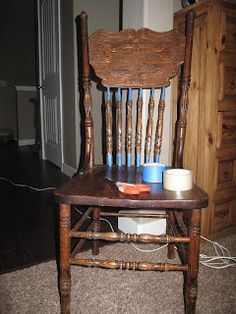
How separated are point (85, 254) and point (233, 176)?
747 mm

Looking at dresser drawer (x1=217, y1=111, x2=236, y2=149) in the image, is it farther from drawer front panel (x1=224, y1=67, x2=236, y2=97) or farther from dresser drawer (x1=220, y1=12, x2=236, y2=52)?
dresser drawer (x1=220, y1=12, x2=236, y2=52)

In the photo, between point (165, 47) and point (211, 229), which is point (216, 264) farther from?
point (165, 47)

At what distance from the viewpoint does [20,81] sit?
495 centimetres

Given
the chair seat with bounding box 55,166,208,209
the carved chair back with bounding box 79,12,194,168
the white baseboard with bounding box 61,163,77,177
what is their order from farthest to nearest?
the white baseboard with bounding box 61,163,77,177 < the carved chair back with bounding box 79,12,194,168 < the chair seat with bounding box 55,166,208,209

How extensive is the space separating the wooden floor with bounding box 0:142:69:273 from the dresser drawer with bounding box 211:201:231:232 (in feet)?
2.35

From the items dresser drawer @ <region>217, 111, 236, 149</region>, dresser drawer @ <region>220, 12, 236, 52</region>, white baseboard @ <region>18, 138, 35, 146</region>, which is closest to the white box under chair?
dresser drawer @ <region>217, 111, 236, 149</region>

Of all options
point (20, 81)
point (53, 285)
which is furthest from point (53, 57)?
point (20, 81)

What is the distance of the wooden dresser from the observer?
1.11 m

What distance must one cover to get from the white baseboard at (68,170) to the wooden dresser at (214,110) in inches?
49.1

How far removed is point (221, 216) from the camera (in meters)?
1.27

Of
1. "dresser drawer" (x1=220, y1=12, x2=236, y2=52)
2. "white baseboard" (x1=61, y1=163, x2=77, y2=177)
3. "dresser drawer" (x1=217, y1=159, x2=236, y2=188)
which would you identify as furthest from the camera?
"white baseboard" (x1=61, y1=163, x2=77, y2=177)

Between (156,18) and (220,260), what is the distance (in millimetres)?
1012

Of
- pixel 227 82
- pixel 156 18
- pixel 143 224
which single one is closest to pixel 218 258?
pixel 143 224

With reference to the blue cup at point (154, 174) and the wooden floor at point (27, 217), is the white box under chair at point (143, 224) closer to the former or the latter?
the wooden floor at point (27, 217)
